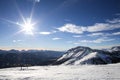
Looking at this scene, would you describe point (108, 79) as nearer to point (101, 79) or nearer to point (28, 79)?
point (101, 79)

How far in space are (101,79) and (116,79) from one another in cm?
240

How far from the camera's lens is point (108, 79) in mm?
27172

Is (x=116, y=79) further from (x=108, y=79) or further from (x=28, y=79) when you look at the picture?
(x=28, y=79)

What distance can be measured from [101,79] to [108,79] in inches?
44.7

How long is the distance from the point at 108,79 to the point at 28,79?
1469 cm

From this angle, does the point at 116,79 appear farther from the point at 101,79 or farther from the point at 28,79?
the point at 28,79

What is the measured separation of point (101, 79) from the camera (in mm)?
27547

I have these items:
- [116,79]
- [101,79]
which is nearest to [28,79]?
[101,79]

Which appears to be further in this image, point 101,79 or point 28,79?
point 28,79

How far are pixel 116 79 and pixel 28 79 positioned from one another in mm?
15944

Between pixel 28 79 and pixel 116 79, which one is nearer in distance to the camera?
pixel 116 79

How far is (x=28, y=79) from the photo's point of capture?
31.3 metres

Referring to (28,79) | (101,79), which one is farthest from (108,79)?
(28,79)
